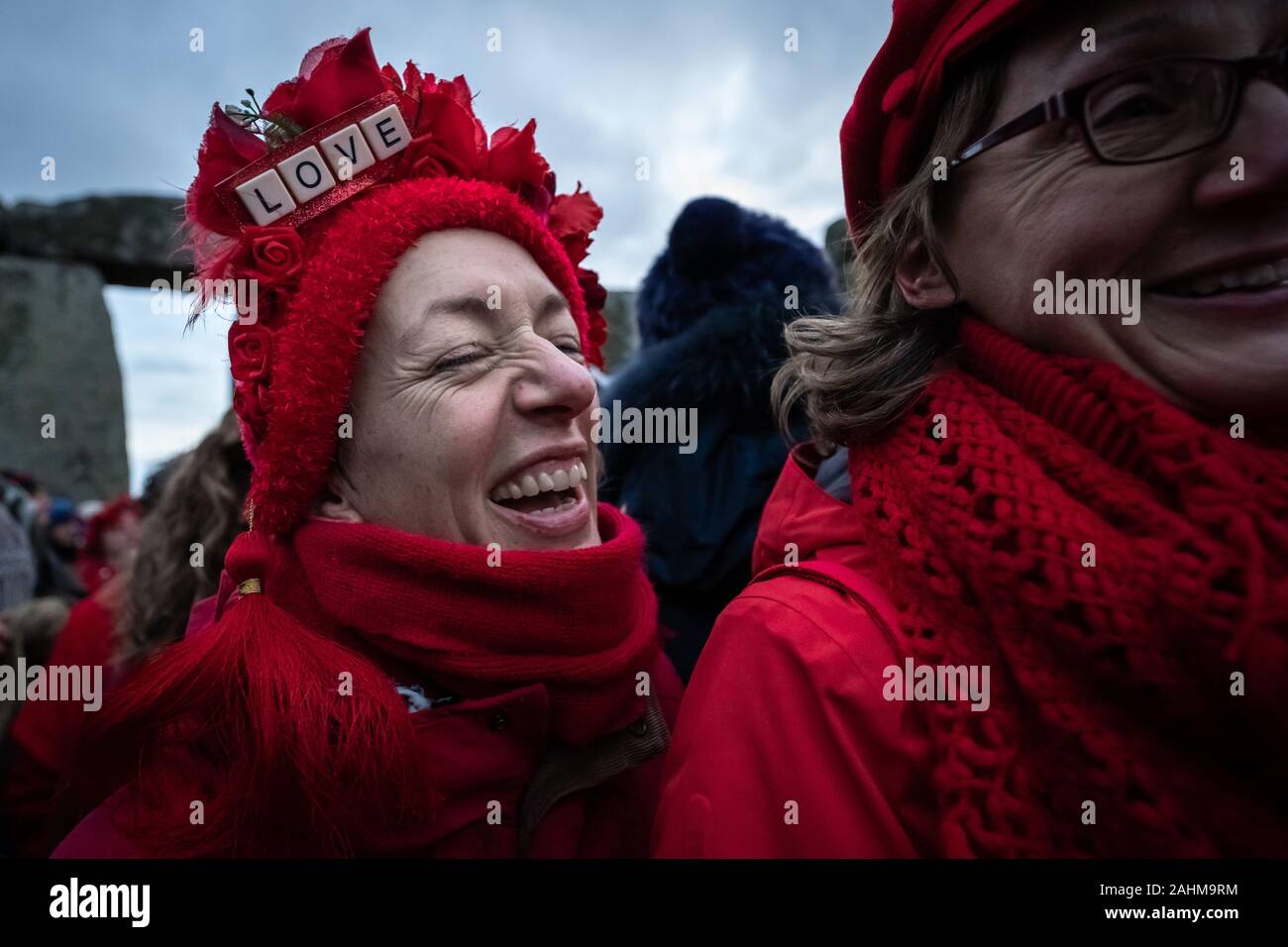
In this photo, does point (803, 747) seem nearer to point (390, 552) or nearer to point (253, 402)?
point (390, 552)

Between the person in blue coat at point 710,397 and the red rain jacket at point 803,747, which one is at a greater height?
the person in blue coat at point 710,397

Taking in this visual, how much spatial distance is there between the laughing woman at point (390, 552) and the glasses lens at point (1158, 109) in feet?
2.62

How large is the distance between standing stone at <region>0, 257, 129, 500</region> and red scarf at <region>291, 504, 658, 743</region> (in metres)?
8.73

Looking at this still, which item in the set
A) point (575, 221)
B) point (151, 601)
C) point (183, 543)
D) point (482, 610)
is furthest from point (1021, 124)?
point (151, 601)

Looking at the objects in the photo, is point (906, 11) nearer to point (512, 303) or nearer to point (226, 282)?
point (512, 303)

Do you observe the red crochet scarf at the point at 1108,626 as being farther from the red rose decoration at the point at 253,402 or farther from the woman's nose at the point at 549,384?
the red rose decoration at the point at 253,402

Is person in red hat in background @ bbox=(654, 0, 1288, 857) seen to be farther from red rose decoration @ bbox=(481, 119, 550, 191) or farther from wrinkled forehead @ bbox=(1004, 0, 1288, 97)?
red rose decoration @ bbox=(481, 119, 550, 191)

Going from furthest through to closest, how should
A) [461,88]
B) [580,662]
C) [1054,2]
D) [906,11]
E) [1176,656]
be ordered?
[461,88], [580,662], [906,11], [1054,2], [1176,656]

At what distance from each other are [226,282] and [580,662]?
2.88ft

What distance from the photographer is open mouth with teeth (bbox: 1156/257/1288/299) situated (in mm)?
953

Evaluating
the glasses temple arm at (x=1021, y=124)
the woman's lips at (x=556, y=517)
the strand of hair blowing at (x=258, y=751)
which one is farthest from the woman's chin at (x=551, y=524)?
the glasses temple arm at (x=1021, y=124)

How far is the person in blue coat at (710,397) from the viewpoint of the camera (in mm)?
2252

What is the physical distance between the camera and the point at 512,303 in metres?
1.32

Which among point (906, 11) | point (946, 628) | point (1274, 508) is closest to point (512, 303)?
point (906, 11)
